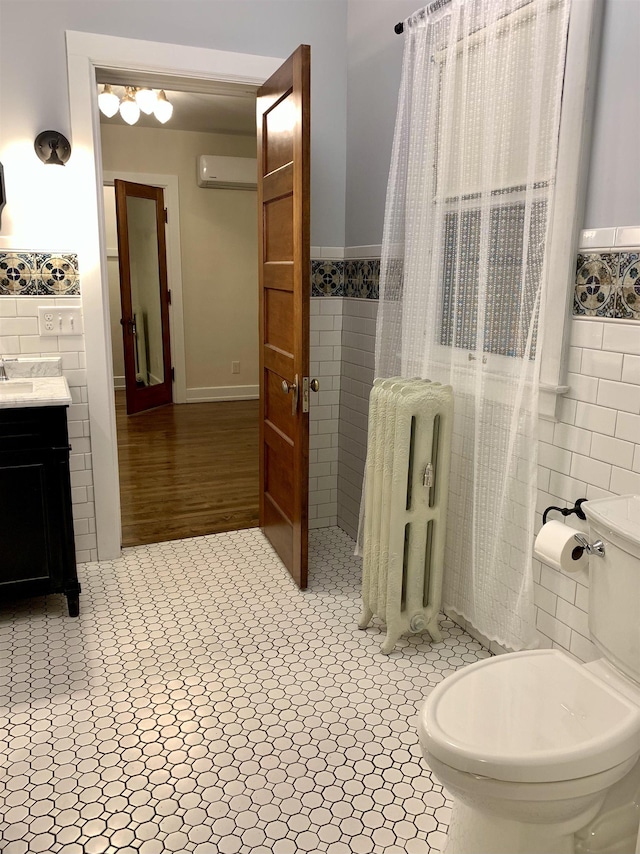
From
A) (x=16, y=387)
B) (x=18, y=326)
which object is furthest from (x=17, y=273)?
(x=16, y=387)

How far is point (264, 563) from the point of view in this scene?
10.4 feet

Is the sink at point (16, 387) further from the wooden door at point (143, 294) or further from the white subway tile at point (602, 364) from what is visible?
the wooden door at point (143, 294)

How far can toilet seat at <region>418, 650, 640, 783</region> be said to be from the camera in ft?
4.29

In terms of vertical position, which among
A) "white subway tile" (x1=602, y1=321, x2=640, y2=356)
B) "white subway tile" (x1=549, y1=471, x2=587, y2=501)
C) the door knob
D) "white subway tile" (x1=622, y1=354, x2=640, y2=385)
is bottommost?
"white subway tile" (x1=549, y1=471, x2=587, y2=501)

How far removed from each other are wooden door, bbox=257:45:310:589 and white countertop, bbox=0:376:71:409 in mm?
884

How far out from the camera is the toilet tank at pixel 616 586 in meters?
1.50

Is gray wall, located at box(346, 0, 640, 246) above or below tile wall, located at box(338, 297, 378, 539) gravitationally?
above

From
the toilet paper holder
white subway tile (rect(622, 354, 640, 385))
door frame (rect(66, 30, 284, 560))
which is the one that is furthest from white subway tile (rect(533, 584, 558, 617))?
door frame (rect(66, 30, 284, 560))

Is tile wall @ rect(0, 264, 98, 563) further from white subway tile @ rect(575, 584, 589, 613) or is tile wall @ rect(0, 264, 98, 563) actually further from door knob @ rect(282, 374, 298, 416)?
white subway tile @ rect(575, 584, 589, 613)

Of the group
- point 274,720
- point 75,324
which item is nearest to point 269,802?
point 274,720

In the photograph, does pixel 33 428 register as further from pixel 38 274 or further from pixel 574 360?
pixel 574 360

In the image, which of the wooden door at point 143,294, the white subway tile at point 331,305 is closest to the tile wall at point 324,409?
the white subway tile at point 331,305

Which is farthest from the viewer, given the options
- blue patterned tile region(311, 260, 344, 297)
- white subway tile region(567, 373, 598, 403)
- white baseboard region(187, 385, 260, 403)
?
white baseboard region(187, 385, 260, 403)

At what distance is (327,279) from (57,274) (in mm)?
1272
